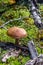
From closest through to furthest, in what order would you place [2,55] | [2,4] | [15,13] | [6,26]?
[2,55] < [6,26] < [15,13] < [2,4]

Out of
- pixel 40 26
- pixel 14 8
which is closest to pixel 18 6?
pixel 14 8

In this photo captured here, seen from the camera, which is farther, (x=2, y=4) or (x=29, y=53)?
(x=2, y=4)

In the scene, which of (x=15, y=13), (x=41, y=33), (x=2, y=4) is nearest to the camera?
(x=41, y=33)

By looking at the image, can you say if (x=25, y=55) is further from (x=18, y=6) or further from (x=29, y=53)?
(x=18, y=6)

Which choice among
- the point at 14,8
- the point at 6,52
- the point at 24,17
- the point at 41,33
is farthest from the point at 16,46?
the point at 14,8

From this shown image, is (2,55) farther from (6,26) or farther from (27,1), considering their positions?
(27,1)

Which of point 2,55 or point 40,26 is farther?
point 40,26

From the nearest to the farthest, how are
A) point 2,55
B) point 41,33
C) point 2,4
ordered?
point 2,55 → point 41,33 → point 2,4

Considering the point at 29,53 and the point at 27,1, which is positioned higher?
the point at 27,1

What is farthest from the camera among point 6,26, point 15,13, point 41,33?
point 15,13
